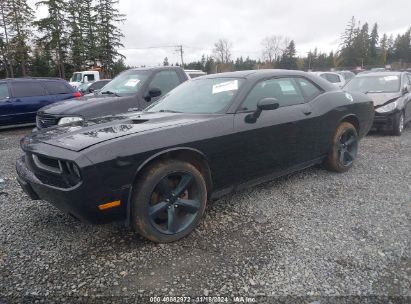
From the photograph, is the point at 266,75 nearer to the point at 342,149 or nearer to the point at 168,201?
the point at 342,149

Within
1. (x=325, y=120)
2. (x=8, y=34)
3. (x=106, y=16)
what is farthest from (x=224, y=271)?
(x=106, y=16)

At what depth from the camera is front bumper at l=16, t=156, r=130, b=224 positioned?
7.53 ft

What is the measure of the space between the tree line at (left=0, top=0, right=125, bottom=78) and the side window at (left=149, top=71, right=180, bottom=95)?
32.8 metres

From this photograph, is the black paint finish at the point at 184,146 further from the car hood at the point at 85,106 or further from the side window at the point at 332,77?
the side window at the point at 332,77

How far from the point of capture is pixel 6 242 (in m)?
2.82

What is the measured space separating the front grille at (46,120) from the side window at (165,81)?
187 centimetres

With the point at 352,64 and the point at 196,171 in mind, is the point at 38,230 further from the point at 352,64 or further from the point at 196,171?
the point at 352,64

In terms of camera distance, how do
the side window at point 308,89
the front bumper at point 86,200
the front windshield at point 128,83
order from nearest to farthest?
A: the front bumper at point 86,200
the side window at point 308,89
the front windshield at point 128,83

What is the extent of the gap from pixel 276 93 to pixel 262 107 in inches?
25.1

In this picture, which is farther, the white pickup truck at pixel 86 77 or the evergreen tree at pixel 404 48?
the evergreen tree at pixel 404 48

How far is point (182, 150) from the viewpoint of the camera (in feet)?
9.04

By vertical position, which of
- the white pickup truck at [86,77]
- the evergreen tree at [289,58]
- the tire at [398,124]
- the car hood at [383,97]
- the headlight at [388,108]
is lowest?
the tire at [398,124]

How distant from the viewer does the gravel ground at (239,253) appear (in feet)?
7.13

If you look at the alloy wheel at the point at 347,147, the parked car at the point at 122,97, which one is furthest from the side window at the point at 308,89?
the parked car at the point at 122,97
